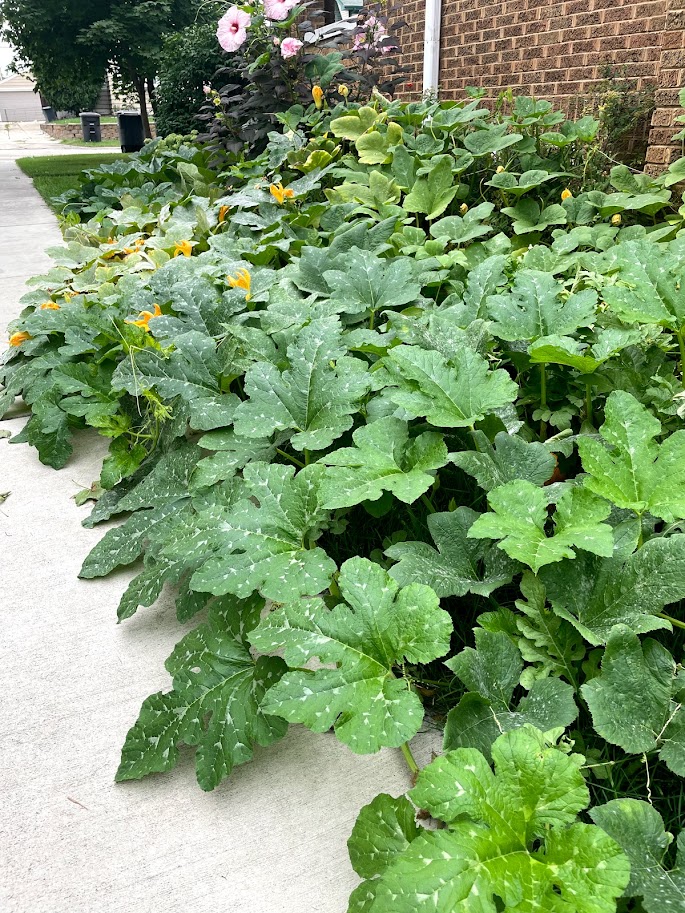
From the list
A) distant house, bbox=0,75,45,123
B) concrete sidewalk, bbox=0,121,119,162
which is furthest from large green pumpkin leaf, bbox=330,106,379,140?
distant house, bbox=0,75,45,123

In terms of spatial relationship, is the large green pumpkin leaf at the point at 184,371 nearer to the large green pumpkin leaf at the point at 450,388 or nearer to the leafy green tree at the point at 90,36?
the large green pumpkin leaf at the point at 450,388

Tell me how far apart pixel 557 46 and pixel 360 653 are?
474 cm

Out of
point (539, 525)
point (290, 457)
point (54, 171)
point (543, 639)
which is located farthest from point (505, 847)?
point (54, 171)

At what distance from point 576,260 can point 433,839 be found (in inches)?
80.8

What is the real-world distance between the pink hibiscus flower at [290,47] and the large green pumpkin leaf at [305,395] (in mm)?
3600

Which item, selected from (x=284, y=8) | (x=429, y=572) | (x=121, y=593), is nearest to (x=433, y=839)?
(x=429, y=572)

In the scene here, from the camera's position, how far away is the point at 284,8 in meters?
4.51

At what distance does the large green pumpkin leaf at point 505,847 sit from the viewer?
0.82 metres

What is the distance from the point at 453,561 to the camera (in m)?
1.39

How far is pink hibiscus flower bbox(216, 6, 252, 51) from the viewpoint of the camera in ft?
15.0

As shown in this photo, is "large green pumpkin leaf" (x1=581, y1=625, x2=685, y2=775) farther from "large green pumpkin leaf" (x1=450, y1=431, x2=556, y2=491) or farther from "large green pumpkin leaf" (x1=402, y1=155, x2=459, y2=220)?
"large green pumpkin leaf" (x1=402, y1=155, x2=459, y2=220)

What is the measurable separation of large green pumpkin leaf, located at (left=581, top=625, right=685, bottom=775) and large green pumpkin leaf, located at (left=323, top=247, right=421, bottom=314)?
1324 millimetres

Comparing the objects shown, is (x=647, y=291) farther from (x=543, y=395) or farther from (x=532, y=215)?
(x=532, y=215)

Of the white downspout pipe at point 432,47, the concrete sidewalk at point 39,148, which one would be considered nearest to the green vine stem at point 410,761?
the white downspout pipe at point 432,47
